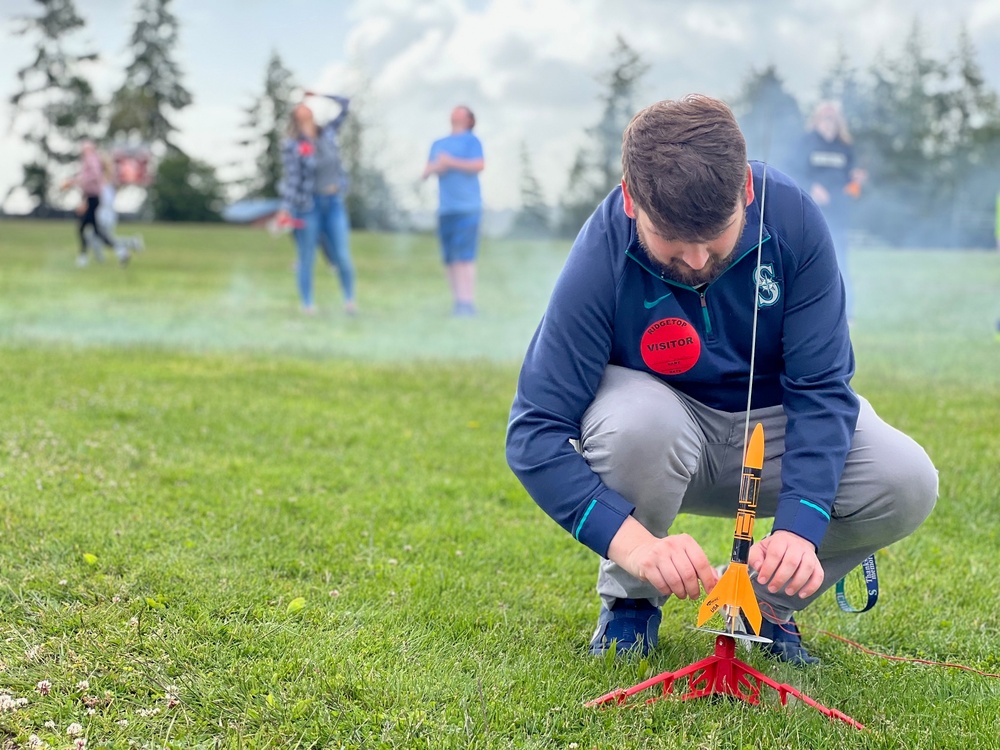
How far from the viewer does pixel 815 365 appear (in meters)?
2.04

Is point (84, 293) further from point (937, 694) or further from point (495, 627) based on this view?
point (937, 694)

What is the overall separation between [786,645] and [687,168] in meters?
1.15

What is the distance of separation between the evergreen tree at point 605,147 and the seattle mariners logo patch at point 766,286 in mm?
8267

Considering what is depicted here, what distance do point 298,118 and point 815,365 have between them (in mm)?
7451

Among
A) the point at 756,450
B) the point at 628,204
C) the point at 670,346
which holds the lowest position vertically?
the point at 756,450

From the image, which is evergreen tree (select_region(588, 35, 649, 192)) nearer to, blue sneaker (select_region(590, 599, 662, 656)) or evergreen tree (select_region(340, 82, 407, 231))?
evergreen tree (select_region(340, 82, 407, 231))

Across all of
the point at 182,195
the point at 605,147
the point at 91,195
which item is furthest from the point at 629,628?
the point at 182,195

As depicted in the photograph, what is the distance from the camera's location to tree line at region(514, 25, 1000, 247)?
541 inches

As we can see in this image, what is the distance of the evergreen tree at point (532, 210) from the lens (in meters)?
16.8

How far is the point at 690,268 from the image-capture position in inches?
76.1

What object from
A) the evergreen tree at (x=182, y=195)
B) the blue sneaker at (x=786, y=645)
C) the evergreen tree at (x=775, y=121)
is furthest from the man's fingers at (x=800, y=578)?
the evergreen tree at (x=182, y=195)

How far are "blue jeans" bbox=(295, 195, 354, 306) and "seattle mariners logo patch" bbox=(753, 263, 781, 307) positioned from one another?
23.8ft

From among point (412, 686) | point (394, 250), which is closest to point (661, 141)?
point (412, 686)

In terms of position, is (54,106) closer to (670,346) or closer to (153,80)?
(153,80)
